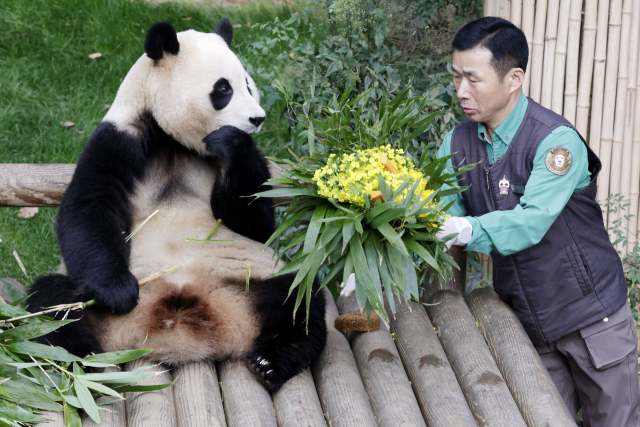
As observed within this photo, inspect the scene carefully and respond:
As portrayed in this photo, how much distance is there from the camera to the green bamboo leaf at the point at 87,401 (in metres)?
2.13

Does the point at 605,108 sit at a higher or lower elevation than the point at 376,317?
higher

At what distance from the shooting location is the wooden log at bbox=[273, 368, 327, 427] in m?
2.31

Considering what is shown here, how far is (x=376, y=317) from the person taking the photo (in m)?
2.93

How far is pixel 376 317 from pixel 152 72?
53.9 inches

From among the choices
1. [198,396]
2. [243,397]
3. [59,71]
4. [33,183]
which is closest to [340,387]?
[243,397]

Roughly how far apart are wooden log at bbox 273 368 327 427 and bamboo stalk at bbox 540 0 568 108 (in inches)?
83.2

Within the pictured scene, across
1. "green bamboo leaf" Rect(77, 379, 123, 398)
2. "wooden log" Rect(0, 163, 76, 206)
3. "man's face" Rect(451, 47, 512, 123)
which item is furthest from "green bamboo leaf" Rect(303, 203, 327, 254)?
"wooden log" Rect(0, 163, 76, 206)

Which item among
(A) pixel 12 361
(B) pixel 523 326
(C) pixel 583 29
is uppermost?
(C) pixel 583 29

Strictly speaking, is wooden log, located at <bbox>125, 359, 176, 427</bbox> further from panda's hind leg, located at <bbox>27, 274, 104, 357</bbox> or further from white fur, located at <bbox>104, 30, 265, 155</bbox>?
white fur, located at <bbox>104, 30, 265, 155</bbox>

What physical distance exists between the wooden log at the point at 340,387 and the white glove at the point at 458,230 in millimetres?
619

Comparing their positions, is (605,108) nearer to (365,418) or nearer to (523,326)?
(523,326)

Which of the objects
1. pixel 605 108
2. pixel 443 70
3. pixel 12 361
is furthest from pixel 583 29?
pixel 12 361

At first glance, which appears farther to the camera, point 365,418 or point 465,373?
point 465,373

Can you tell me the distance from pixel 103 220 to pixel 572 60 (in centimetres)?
256
